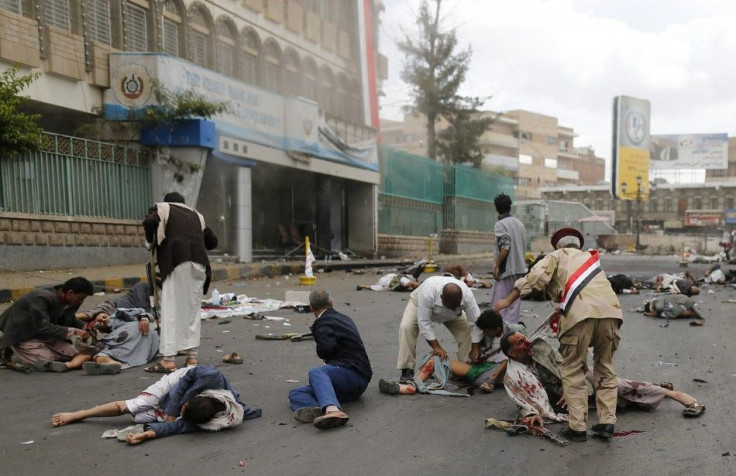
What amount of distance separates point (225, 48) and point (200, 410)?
1853cm

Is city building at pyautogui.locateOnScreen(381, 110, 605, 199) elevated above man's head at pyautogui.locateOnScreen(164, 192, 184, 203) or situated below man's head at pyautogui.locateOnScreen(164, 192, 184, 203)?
above

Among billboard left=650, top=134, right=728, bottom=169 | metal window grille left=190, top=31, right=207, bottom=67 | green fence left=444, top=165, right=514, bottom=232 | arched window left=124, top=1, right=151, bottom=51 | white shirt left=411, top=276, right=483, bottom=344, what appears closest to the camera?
white shirt left=411, top=276, right=483, bottom=344

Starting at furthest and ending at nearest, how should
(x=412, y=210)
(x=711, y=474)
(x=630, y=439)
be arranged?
1. (x=412, y=210)
2. (x=630, y=439)
3. (x=711, y=474)

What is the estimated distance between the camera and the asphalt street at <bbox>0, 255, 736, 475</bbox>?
368 centimetres

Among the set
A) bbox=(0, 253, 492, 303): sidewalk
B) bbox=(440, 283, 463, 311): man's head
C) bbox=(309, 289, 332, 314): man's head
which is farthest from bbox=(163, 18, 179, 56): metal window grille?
bbox=(440, 283, 463, 311): man's head

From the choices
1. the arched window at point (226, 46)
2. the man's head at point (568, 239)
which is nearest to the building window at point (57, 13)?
the arched window at point (226, 46)

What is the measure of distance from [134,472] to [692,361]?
5675 millimetres

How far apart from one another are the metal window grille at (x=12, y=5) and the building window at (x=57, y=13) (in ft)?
1.89

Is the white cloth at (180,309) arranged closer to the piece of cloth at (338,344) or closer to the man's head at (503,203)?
the piece of cloth at (338,344)

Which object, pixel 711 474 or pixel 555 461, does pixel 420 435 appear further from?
pixel 711 474

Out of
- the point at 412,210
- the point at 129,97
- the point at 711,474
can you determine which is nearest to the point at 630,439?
the point at 711,474

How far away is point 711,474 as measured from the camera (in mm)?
3566

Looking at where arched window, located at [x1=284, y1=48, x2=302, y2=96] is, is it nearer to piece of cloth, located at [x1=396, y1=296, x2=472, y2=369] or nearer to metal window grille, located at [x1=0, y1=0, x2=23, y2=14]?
metal window grille, located at [x1=0, y1=0, x2=23, y2=14]

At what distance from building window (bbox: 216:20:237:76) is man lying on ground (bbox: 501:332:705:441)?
17.9m
